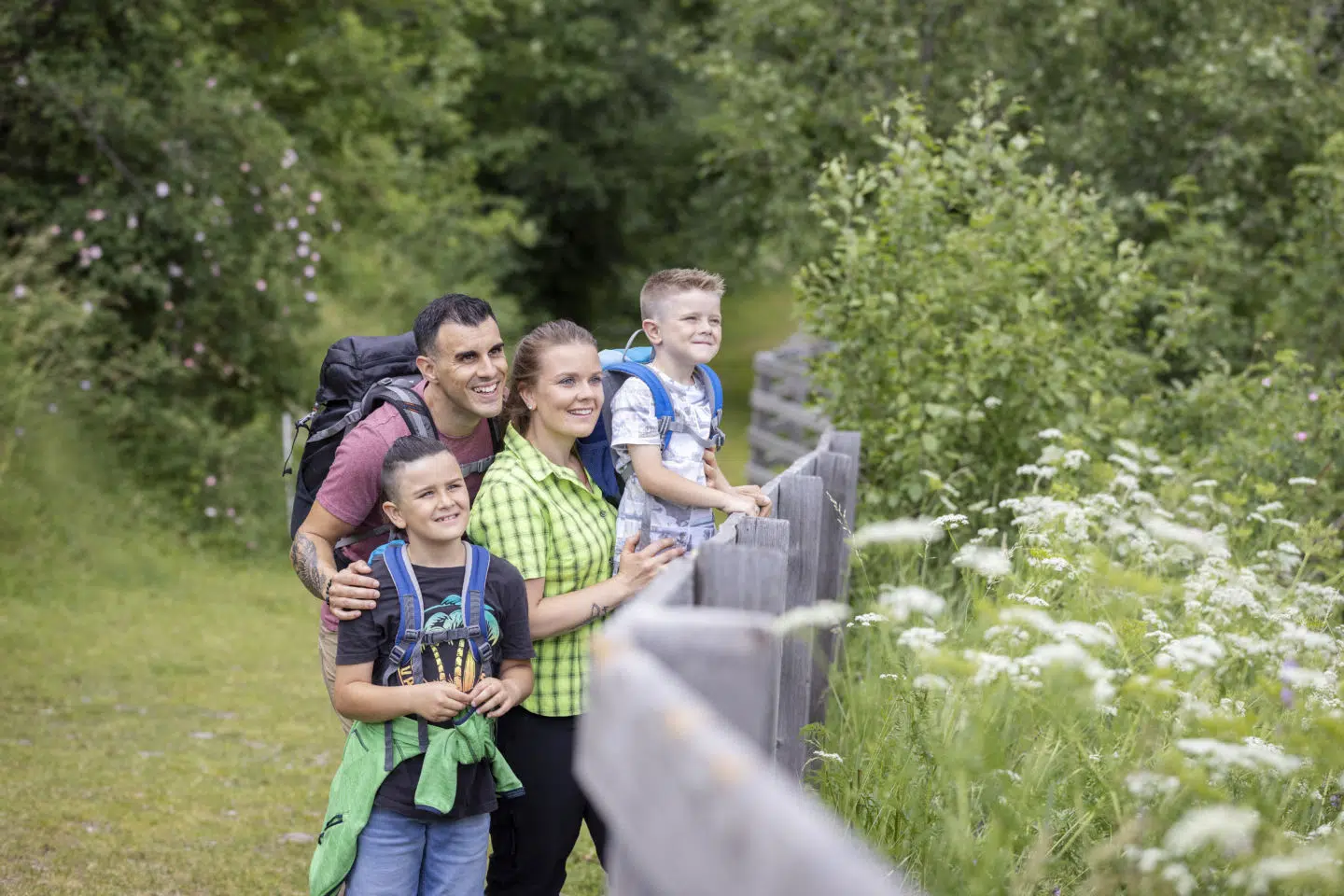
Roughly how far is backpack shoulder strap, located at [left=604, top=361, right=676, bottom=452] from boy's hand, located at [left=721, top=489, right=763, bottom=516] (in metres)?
0.26

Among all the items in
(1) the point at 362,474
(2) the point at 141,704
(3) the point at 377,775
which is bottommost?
(2) the point at 141,704

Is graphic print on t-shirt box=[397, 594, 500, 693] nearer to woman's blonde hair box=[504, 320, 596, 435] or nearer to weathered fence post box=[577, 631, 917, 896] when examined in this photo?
woman's blonde hair box=[504, 320, 596, 435]

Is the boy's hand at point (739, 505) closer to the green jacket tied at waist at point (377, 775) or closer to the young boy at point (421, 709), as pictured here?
the young boy at point (421, 709)

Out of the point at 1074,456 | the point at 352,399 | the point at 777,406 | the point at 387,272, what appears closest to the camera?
the point at 352,399

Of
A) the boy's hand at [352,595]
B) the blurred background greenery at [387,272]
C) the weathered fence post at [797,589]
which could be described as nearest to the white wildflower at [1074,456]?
the blurred background greenery at [387,272]

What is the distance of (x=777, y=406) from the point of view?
1168cm

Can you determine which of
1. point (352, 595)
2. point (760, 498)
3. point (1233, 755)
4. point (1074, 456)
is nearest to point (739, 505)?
point (760, 498)

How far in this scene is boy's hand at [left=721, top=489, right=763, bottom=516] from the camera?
341 centimetres

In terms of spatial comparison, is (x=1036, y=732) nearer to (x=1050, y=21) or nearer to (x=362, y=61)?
(x=1050, y=21)

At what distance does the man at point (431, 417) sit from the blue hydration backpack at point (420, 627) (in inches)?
10.5

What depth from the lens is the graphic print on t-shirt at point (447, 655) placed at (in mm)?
3033

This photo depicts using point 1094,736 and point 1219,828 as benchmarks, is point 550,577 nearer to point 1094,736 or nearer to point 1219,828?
point 1094,736

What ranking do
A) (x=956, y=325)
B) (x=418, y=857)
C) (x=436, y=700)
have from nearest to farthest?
(x=436, y=700) < (x=418, y=857) < (x=956, y=325)

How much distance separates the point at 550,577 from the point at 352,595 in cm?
53
